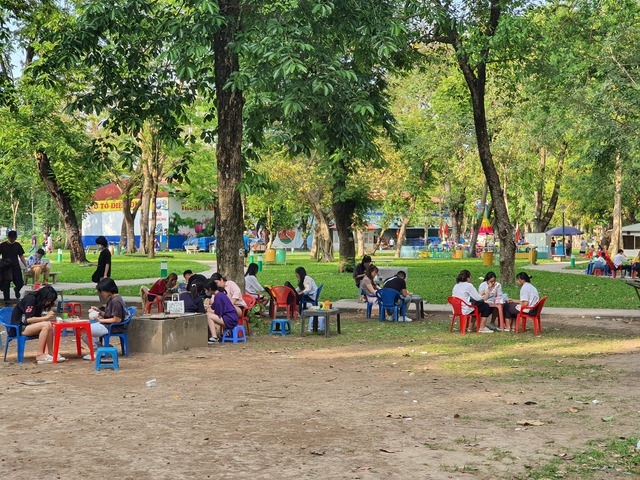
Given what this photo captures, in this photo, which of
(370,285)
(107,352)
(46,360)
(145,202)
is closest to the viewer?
(107,352)

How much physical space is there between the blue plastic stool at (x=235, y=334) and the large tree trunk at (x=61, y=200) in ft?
80.3

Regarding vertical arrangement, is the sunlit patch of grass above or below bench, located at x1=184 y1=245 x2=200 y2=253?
below

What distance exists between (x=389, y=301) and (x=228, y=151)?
4.73m

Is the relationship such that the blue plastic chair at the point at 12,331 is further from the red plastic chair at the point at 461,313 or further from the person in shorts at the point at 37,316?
the red plastic chair at the point at 461,313

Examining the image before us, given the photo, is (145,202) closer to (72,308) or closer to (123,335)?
(72,308)

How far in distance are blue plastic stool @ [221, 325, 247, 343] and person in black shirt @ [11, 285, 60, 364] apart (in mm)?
3353

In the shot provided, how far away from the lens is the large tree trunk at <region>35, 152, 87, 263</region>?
38.1 meters

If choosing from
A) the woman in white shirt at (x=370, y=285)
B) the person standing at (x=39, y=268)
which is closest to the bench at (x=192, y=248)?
the person standing at (x=39, y=268)

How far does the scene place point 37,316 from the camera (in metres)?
12.6

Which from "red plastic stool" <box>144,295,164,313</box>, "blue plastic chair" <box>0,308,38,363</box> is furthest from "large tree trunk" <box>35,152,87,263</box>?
"blue plastic chair" <box>0,308,38,363</box>

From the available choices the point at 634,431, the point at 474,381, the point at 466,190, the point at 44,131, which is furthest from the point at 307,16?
the point at 466,190

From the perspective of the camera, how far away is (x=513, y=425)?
8320mm

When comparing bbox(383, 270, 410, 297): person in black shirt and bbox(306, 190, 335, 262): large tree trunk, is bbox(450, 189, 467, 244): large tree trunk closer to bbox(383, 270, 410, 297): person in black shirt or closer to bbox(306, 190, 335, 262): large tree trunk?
bbox(306, 190, 335, 262): large tree trunk

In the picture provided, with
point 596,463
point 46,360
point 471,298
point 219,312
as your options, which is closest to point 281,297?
point 219,312
